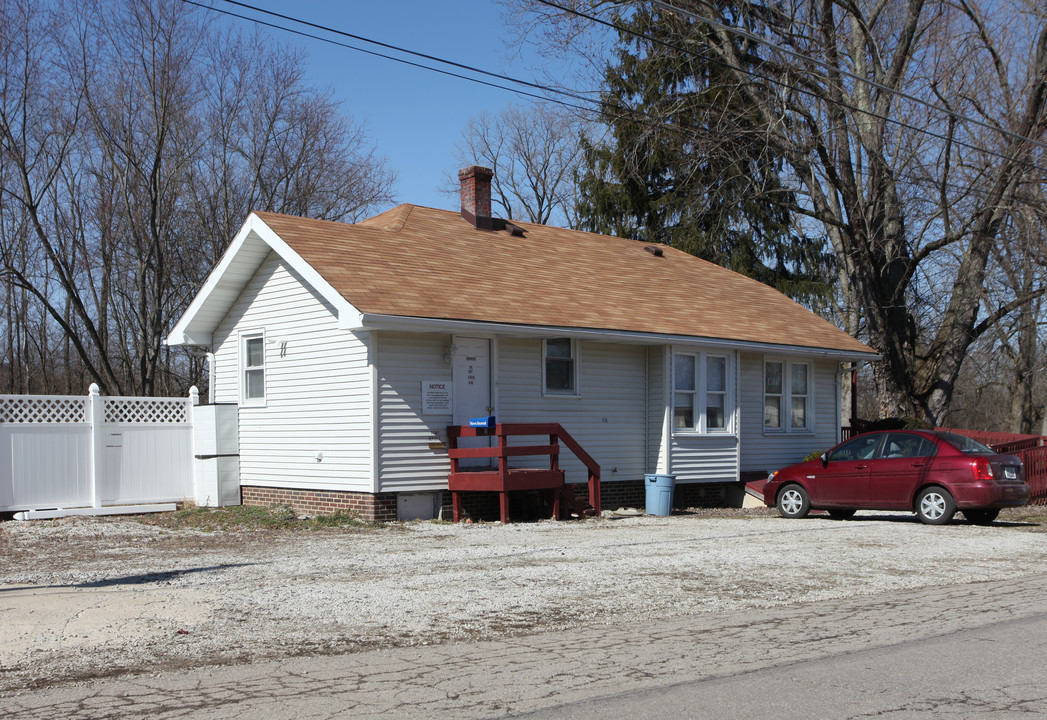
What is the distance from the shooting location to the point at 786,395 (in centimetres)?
2259

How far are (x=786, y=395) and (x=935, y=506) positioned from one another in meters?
6.48

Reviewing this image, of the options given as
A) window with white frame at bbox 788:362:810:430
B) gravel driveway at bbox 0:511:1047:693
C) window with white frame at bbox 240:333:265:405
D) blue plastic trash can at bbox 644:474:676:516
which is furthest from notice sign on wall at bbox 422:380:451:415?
window with white frame at bbox 788:362:810:430

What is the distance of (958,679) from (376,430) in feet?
35.1

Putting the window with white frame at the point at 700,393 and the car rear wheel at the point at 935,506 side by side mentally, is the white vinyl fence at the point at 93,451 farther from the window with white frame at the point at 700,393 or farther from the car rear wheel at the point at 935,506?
the car rear wheel at the point at 935,506

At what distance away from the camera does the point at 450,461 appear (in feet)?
54.6

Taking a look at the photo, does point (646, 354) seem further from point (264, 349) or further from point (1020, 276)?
point (1020, 276)

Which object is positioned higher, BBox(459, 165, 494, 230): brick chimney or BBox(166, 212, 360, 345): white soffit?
BBox(459, 165, 494, 230): brick chimney

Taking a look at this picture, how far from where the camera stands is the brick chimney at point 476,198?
73.9 feet

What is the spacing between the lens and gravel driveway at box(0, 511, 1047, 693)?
7.80m

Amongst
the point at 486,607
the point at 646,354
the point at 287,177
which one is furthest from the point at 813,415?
the point at 287,177

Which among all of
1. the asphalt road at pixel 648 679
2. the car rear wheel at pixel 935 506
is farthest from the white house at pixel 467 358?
the asphalt road at pixel 648 679

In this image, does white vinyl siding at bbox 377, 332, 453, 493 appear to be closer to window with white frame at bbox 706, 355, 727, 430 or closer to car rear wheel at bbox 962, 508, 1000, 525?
window with white frame at bbox 706, 355, 727, 430

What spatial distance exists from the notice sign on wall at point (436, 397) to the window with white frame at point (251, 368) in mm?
3756

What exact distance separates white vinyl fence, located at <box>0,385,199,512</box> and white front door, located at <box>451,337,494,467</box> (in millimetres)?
5115
